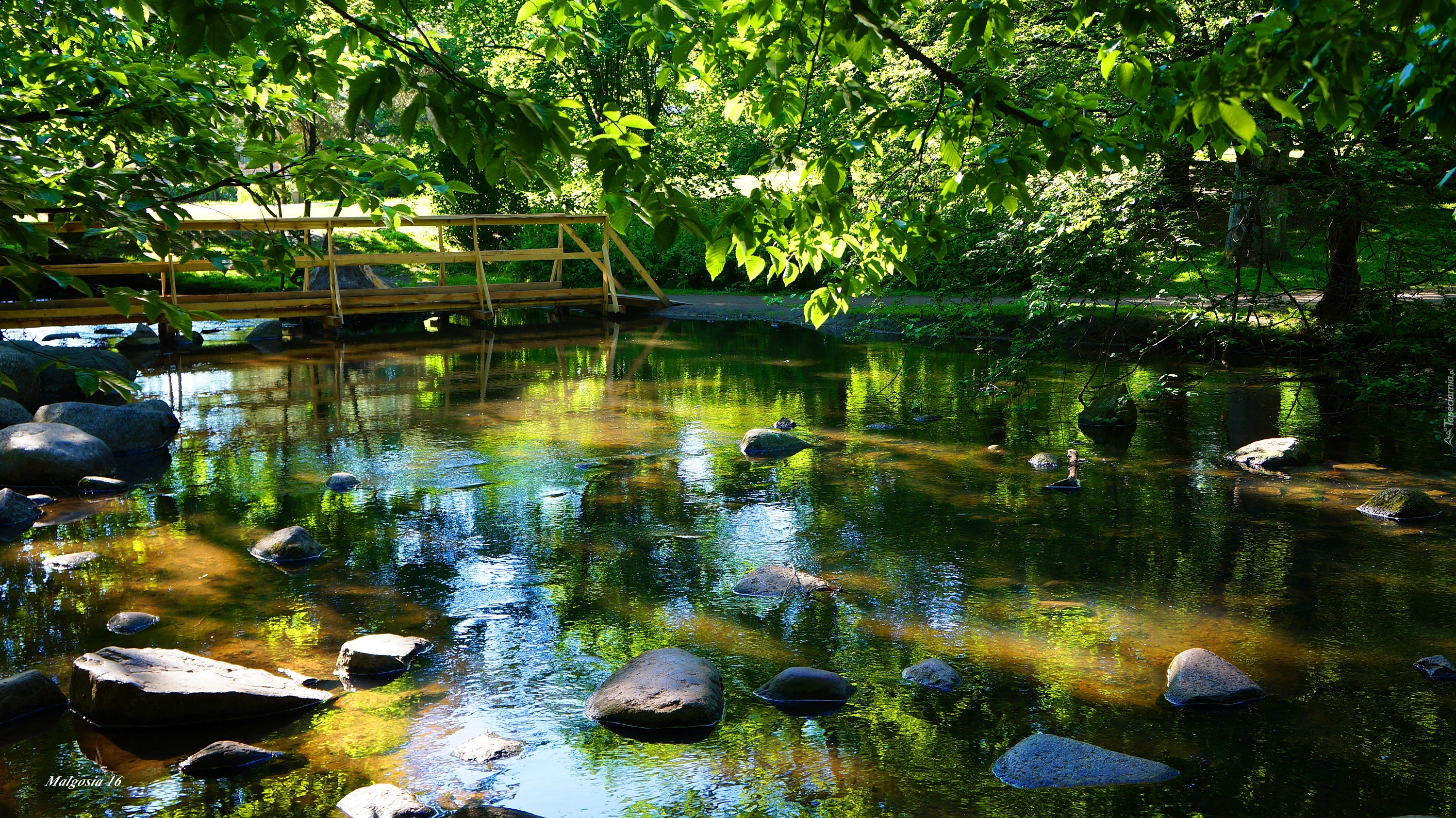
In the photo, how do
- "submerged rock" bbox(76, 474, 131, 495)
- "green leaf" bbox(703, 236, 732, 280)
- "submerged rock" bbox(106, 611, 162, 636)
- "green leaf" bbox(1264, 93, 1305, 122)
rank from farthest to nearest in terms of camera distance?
"submerged rock" bbox(76, 474, 131, 495)
"submerged rock" bbox(106, 611, 162, 636)
"green leaf" bbox(703, 236, 732, 280)
"green leaf" bbox(1264, 93, 1305, 122)

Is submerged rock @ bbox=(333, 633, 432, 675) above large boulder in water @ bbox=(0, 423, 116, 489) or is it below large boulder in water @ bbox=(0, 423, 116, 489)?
below

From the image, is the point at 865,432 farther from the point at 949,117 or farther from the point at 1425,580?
the point at 949,117

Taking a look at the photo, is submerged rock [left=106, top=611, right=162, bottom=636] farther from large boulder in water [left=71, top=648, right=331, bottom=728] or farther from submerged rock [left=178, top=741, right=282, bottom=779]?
submerged rock [left=178, top=741, right=282, bottom=779]

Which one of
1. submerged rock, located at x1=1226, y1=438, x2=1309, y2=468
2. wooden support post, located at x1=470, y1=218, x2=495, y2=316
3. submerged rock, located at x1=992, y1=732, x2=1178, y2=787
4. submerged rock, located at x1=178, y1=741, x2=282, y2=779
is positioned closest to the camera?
submerged rock, located at x1=992, y1=732, x2=1178, y2=787

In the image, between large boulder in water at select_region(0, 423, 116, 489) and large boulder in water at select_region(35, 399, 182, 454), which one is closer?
large boulder in water at select_region(0, 423, 116, 489)

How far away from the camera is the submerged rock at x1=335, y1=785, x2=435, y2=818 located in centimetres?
413

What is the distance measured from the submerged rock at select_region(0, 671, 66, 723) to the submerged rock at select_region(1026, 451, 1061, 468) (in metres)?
7.52

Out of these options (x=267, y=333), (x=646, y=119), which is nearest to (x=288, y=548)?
(x=646, y=119)

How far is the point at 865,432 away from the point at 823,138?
772 centimetres

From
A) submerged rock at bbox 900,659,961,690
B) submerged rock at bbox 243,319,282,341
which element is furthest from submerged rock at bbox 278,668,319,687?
submerged rock at bbox 243,319,282,341

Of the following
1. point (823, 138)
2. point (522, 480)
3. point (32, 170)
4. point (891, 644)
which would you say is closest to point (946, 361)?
point (823, 138)

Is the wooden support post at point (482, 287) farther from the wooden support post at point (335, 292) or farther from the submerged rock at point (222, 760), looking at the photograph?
the submerged rock at point (222, 760)

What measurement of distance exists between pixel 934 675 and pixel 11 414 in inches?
377

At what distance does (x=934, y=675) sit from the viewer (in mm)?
5367
